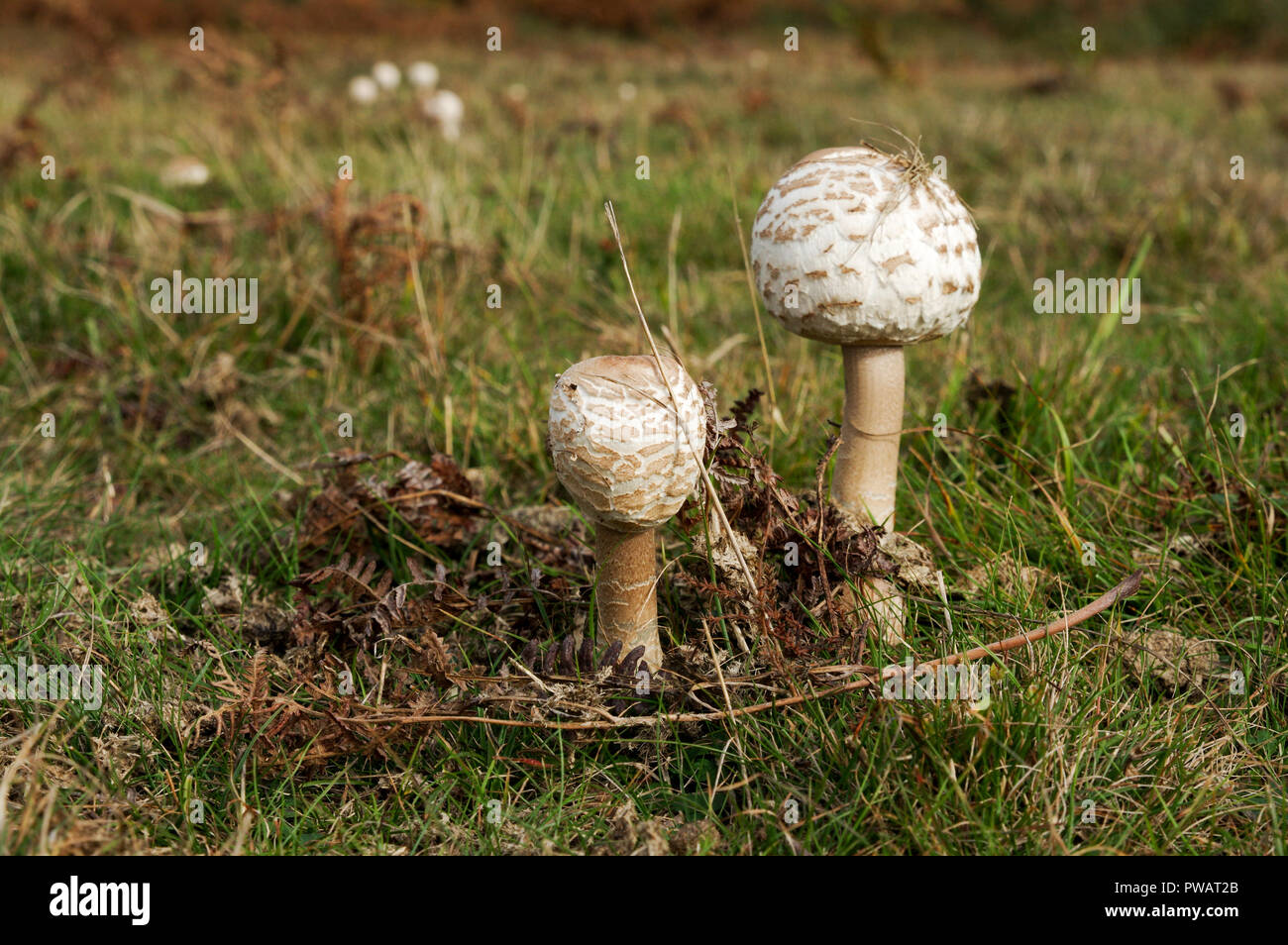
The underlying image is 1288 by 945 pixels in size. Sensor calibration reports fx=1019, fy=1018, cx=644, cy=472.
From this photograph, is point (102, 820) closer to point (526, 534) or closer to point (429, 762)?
point (429, 762)

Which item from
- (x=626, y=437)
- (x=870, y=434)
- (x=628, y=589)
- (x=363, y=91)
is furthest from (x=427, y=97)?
(x=626, y=437)

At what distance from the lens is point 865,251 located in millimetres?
2254

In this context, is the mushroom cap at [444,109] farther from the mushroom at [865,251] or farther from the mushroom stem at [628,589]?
the mushroom stem at [628,589]

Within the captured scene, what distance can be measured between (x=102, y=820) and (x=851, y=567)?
1.74 m

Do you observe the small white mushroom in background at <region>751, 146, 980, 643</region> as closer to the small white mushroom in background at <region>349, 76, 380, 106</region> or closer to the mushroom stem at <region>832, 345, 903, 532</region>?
the mushroom stem at <region>832, 345, 903, 532</region>

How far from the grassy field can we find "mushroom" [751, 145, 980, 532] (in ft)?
2.04

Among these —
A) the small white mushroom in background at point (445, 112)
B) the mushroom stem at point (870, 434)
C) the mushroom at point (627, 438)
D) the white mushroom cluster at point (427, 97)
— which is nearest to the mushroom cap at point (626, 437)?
the mushroom at point (627, 438)

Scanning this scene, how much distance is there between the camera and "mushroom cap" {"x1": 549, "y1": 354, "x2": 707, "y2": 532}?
2117 millimetres

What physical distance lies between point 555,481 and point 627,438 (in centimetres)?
124

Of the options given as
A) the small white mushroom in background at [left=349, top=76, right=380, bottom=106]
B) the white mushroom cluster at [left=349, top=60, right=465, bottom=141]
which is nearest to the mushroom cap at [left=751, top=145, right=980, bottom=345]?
the white mushroom cluster at [left=349, top=60, right=465, bottom=141]

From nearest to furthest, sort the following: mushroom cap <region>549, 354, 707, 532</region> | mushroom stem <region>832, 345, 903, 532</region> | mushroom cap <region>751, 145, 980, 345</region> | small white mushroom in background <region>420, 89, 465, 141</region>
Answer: mushroom cap <region>549, 354, 707, 532</region> → mushroom cap <region>751, 145, 980, 345</region> → mushroom stem <region>832, 345, 903, 532</region> → small white mushroom in background <region>420, 89, 465, 141</region>

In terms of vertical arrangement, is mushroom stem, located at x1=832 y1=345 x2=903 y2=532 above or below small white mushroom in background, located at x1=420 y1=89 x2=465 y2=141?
below

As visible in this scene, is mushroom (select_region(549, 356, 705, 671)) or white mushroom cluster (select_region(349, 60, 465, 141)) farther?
white mushroom cluster (select_region(349, 60, 465, 141))

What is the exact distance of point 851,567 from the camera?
99.6 inches
